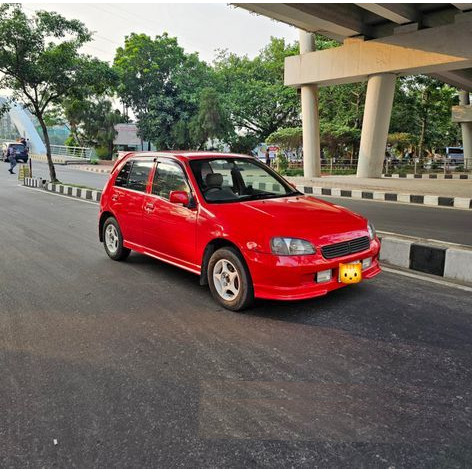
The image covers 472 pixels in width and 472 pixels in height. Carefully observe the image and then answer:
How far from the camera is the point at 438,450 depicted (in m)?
2.30

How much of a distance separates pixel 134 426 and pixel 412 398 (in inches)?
63.5

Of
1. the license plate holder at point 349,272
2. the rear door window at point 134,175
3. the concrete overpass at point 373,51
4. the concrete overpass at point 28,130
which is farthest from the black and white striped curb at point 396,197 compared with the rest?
the concrete overpass at point 28,130

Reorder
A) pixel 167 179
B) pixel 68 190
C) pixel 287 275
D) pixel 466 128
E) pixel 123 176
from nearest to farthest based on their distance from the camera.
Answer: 1. pixel 287 275
2. pixel 167 179
3. pixel 123 176
4. pixel 68 190
5. pixel 466 128

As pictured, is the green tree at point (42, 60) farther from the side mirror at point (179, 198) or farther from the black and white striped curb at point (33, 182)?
the side mirror at point (179, 198)

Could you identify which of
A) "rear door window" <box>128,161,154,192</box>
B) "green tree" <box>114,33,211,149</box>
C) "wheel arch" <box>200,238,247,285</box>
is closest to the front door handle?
"rear door window" <box>128,161,154,192</box>

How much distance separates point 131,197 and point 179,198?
1255mm

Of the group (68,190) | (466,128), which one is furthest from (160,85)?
(68,190)

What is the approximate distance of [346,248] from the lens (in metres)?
4.27

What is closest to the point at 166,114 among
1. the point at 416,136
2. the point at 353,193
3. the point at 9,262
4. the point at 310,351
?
the point at 416,136

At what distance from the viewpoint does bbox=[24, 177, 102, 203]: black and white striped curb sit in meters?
13.4

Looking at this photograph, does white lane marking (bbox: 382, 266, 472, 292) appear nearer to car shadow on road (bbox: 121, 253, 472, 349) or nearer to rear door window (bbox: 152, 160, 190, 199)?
car shadow on road (bbox: 121, 253, 472, 349)

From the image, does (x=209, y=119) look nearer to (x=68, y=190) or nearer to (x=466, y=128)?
(x=466, y=128)

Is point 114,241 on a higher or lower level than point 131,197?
lower

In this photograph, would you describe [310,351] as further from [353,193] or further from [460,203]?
[353,193]
